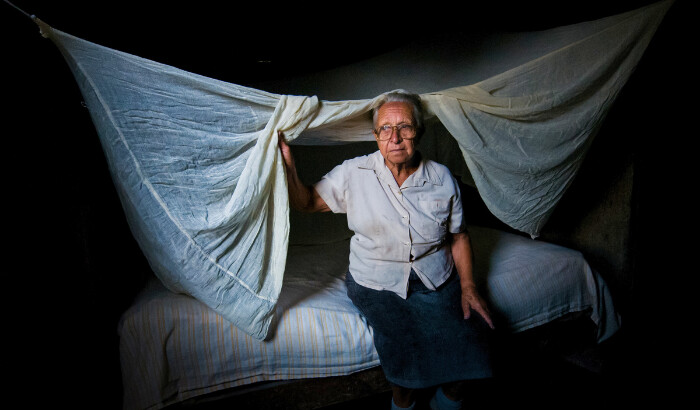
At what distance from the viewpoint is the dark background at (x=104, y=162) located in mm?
1188

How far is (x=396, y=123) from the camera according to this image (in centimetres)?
161

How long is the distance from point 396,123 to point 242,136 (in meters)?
0.58

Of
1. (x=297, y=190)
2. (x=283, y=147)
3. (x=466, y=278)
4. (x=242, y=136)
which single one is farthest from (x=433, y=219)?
(x=242, y=136)

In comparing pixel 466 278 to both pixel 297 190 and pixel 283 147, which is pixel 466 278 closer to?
pixel 297 190

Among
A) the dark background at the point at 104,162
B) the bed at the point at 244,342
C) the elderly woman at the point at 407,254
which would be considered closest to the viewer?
the dark background at the point at 104,162

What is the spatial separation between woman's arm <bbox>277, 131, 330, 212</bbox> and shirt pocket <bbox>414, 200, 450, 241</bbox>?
39cm

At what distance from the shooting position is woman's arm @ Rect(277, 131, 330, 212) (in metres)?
1.47

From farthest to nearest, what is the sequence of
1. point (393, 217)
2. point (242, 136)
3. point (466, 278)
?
point (466, 278), point (393, 217), point (242, 136)

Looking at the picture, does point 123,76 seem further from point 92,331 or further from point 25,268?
point 92,331

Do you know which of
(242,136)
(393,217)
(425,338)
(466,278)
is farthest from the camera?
(466,278)

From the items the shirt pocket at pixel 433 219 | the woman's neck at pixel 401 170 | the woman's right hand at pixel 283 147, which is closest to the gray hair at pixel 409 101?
the woman's neck at pixel 401 170

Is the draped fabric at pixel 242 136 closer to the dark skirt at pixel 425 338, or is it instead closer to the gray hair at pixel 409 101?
the gray hair at pixel 409 101

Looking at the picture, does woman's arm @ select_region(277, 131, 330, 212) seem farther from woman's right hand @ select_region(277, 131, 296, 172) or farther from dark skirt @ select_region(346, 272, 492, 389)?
dark skirt @ select_region(346, 272, 492, 389)

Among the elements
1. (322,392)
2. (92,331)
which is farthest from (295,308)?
(92,331)
